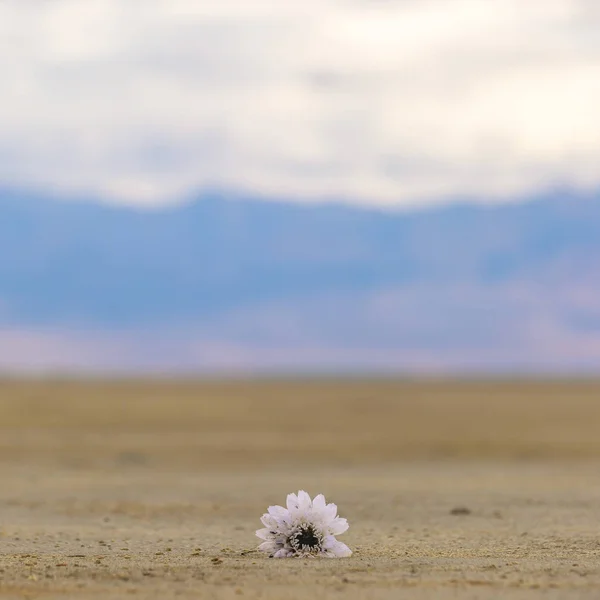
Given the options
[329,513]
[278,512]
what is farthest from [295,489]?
[329,513]

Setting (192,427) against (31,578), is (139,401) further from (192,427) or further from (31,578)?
(31,578)

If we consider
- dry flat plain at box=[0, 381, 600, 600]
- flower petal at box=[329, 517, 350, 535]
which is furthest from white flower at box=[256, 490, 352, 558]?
dry flat plain at box=[0, 381, 600, 600]

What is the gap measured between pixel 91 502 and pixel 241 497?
2.50 m

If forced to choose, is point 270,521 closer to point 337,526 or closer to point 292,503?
point 292,503

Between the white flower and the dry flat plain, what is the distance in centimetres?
21

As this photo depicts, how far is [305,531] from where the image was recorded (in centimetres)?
1067

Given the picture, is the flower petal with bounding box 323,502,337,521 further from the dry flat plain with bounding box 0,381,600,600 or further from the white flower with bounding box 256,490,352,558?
the dry flat plain with bounding box 0,381,600,600

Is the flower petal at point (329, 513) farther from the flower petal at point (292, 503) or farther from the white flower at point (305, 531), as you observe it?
the flower petal at point (292, 503)

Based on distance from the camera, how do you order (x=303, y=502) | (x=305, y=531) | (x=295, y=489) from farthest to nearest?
(x=295, y=489)
(x=303, y=502)
(x=305, y=531)

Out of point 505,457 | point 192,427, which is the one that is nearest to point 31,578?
point 505,457

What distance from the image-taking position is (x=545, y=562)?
1061 cm

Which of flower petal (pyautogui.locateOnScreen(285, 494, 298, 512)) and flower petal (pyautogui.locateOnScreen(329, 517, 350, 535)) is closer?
flower petal (pyautogui.locateOnScreen(329, 517, 350, 535))

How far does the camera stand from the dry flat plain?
30.7ft

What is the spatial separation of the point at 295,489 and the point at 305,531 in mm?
10731
